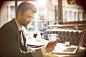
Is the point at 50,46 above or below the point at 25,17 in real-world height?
below

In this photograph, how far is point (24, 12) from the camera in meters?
1.33

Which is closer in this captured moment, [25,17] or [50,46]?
[50,46]

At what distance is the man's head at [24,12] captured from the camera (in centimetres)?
131

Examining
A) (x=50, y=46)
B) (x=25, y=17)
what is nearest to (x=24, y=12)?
(x=25, y=17)

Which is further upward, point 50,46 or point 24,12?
point 24,12

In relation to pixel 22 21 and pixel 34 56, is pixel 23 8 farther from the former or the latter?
pixel 34 56

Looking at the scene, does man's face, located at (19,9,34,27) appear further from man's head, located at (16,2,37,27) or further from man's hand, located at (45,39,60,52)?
man's hand, located at (45,39,60,52)

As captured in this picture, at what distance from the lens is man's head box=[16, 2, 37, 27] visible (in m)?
1.31

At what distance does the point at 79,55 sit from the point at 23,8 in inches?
33.6

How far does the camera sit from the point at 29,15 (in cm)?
138

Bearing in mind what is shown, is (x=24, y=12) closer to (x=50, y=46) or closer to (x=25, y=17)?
(x=25, y=17)

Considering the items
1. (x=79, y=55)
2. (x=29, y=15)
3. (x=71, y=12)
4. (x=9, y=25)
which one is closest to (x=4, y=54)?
(x=9, y=25)

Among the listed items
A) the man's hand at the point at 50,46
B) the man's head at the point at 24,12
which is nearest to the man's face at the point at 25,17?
the man's head at the point at 24,12

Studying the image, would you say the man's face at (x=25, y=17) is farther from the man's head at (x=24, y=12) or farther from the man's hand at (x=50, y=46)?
the man's hand at (x=50, y=46)
